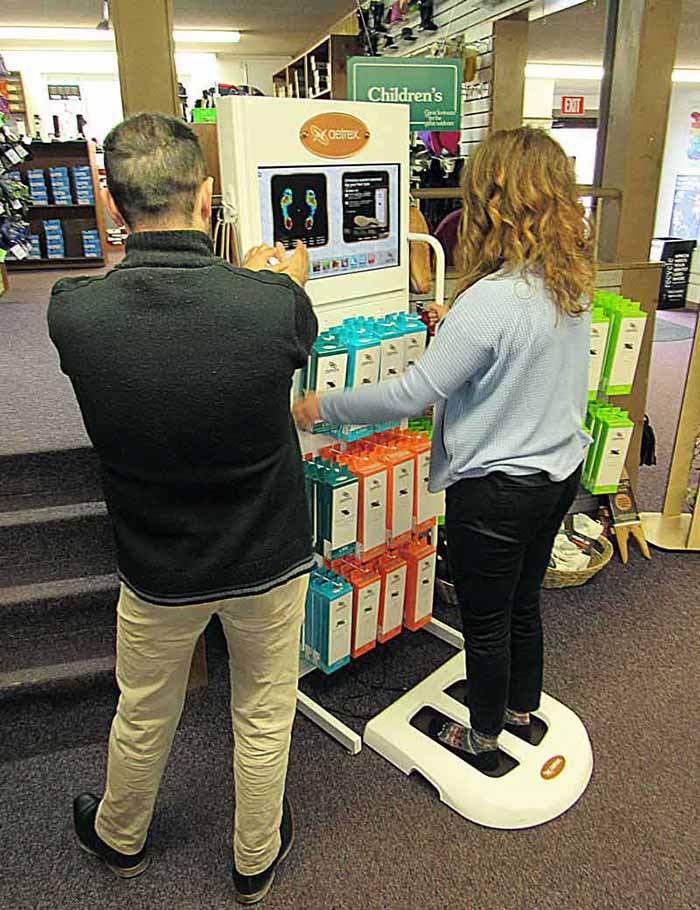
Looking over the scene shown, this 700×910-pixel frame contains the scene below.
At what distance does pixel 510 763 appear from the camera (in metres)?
2.05

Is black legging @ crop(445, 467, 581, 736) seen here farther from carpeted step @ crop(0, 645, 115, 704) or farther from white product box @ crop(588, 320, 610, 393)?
carpeted step @ crop(0, 645, 115, 704)

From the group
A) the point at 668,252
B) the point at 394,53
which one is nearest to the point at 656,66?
the point at 394,53

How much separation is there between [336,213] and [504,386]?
79 centimetres

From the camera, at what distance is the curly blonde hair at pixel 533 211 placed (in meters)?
1.50

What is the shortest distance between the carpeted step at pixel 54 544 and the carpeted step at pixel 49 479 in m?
0.05

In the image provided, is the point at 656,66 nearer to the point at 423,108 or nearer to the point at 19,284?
the point at 423,108

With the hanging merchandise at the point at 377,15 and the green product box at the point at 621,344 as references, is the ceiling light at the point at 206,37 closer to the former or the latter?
the hanging merchandise at the point at 377,15

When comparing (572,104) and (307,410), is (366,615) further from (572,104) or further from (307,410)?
(572,104)

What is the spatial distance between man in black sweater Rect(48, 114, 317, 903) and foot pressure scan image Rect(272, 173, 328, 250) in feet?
0.84

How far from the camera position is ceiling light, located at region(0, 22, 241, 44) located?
8.77 meters

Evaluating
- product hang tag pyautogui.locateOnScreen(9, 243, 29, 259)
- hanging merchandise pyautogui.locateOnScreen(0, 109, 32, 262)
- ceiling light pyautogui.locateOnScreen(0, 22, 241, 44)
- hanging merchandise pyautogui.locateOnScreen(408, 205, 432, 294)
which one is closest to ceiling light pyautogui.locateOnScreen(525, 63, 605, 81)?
ceiling light pyautogui.locateOnScreen(0, 22, 241, 44)

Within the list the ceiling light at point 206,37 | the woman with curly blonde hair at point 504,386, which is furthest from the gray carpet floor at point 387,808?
the ceiling light at point 206,37

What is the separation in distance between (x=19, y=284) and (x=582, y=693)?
5.73m

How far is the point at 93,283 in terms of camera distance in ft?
3.93
